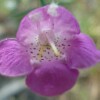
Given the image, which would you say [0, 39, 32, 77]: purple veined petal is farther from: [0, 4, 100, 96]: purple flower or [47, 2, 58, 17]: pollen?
[47, 2, 58, 17]: pollen

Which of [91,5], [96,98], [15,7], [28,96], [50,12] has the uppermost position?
[50,12]

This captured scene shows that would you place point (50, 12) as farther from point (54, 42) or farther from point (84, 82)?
point (84, 82)

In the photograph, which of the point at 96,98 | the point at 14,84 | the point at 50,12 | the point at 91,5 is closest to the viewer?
the point at 50,12

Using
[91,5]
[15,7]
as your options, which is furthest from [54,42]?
[91,5]

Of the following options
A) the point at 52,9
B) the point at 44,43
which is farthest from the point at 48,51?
the point at 52,9

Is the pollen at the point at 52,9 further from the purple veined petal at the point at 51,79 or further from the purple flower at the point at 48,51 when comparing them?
the purple veined petal at the point at 51,79

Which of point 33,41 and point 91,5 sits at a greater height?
point 33,41

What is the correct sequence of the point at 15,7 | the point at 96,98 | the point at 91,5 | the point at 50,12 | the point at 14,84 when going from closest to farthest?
the point at 50,12, the point at 15,7, the point at 91,5, the point at 14,84, the point at 96,98

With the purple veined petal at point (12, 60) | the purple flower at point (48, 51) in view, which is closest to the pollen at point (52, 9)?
the purple flower at point (48, 51)

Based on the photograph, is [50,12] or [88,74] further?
[88,74]
